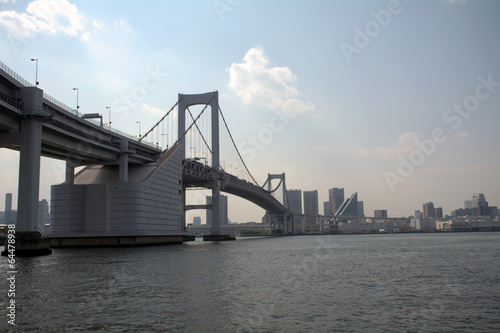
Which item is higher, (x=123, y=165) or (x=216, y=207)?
(x=123, y=165)

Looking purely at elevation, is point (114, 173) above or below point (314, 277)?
above

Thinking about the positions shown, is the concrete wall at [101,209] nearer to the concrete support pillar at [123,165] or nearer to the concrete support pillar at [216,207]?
the concrete support pillar at [123,165]

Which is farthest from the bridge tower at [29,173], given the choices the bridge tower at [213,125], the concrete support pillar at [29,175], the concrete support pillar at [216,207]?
the concrete support pillar at [216,207]

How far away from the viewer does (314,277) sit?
70.3 feet

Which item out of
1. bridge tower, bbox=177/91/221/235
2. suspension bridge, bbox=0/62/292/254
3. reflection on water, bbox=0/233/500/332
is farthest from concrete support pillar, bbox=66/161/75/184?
reflection on water, bbox=0/233/500/332

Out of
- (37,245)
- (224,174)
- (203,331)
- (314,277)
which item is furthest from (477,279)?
(224,174)

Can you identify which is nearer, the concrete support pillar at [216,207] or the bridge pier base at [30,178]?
the bridge pier base at [30,178]

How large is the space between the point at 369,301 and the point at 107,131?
38701 mm

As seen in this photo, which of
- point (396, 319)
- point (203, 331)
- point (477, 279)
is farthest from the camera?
point (477, 279)

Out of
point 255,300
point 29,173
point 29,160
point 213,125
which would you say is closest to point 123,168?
point 29,160

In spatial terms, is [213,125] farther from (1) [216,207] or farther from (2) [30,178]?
(2) [30,178]

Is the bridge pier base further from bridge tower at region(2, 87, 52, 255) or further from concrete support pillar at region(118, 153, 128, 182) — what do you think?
concrete support pillar at region(118, 153, 128, 182)

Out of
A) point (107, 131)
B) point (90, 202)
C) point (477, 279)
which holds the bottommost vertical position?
point (477, 279)

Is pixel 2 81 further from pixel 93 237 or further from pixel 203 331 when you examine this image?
pixel 203 331
